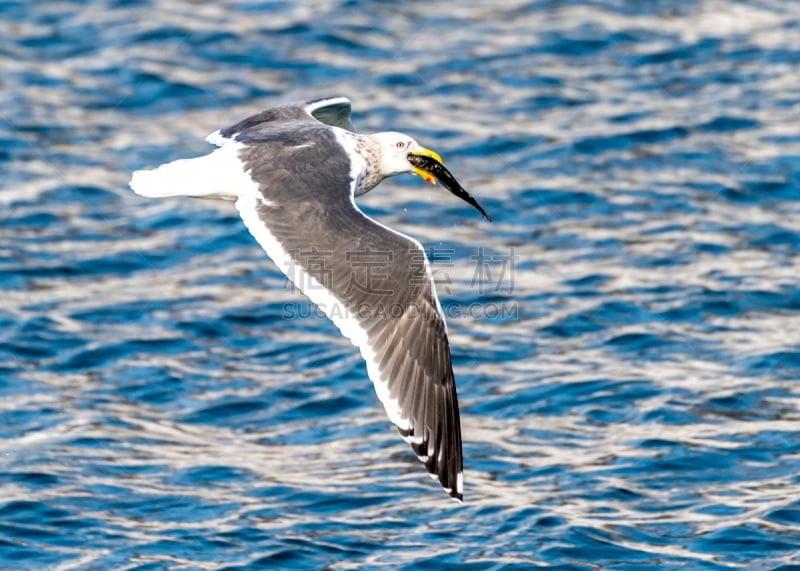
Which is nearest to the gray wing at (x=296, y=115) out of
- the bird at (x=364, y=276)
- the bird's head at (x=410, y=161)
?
the bird's head at (x=410, y=161)

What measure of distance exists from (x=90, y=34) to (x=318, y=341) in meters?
7.17

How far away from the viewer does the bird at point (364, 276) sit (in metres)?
8.18

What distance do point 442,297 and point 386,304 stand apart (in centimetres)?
418

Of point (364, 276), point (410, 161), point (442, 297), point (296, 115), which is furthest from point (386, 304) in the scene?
point (442, 297)

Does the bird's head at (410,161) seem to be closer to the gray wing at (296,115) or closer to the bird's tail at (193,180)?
the gray wing at (296,115)

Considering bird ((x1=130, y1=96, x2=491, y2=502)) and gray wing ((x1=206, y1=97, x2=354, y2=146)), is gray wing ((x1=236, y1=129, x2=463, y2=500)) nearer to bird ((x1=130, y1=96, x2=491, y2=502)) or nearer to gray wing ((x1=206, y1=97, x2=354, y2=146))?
bird ((x1=130, y1=96, x2=491, y2=502))

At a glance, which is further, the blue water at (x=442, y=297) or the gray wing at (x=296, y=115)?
the gray wing at (x=296, y=115)

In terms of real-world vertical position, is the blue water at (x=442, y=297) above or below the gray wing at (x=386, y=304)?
below

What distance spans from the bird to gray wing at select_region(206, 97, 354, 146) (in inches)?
41.3

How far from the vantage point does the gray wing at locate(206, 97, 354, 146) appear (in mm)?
9945

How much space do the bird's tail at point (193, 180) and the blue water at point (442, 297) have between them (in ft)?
7.63

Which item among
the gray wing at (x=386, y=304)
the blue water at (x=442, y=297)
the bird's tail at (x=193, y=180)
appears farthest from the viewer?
the blue water at (x=442, y=297)

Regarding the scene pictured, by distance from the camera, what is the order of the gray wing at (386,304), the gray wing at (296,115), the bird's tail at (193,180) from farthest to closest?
the gray wing at (296,115) → the bird's tail at (193,180) → the gray wing at (386,304)

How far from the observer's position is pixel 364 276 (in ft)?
26.9
